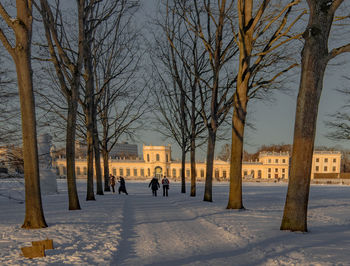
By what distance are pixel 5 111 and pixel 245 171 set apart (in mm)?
92598

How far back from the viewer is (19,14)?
6.31 m

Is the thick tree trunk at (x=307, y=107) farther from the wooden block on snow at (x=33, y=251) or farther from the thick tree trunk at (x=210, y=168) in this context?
the thick tree trunk at (x=210, y=168)

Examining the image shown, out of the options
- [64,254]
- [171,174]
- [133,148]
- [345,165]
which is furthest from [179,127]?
[133,148]

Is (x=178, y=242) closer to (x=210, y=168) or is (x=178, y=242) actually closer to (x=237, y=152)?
(x=237, y=152)

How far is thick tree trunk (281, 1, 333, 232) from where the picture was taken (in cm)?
580

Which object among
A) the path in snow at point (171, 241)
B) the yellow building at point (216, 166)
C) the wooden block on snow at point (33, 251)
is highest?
the wooden block on snow at point (33, 251)

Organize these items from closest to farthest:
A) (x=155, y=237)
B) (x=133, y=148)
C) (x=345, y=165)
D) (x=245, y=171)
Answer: (x=155, y=237)
(x=245, y=171)
(x=345, y=165)
(x=133, y=148)

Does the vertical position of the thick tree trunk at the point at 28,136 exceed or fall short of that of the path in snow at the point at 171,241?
it exceeds it

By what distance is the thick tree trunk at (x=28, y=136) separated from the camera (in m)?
6.26

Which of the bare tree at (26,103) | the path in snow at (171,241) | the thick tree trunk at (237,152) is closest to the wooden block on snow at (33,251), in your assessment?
the path in snow at (171,241)

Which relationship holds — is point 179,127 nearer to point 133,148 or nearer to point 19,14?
point 19,14

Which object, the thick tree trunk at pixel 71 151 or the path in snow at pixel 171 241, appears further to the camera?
the thick tree trunk at pixel 71 151

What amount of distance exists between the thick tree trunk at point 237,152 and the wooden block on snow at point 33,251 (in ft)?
23.3

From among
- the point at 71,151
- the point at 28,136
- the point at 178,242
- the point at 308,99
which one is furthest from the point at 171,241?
the point at 71,151
